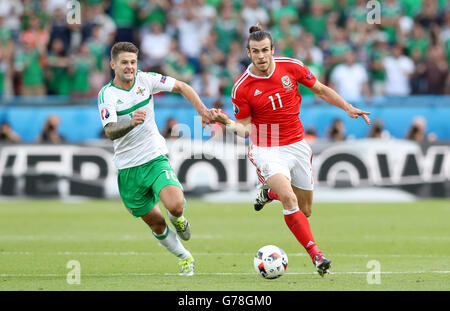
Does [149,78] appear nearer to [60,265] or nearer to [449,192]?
[60,265]

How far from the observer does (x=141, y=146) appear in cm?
984

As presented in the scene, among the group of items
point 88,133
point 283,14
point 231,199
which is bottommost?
point 231,199

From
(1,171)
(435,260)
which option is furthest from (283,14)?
(435,260)

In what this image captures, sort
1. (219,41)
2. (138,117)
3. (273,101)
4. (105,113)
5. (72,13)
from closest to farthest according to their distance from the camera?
1. (138,117)
2. (105,113)
3. (273,101)
4. (72,13)
5. (219,41)

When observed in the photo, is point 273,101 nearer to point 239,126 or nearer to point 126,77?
point 239,126

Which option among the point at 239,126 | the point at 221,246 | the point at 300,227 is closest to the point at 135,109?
the point at 239,126

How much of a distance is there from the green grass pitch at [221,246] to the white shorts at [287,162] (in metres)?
1.10

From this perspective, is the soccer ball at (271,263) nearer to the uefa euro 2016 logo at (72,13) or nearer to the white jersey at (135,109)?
the white jersey at (135,109)

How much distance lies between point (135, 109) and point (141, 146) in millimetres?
437

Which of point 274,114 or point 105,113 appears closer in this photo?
point 105,113

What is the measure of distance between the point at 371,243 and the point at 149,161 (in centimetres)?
445

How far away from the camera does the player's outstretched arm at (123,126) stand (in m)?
9.06

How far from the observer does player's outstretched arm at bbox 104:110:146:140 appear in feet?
29.7
